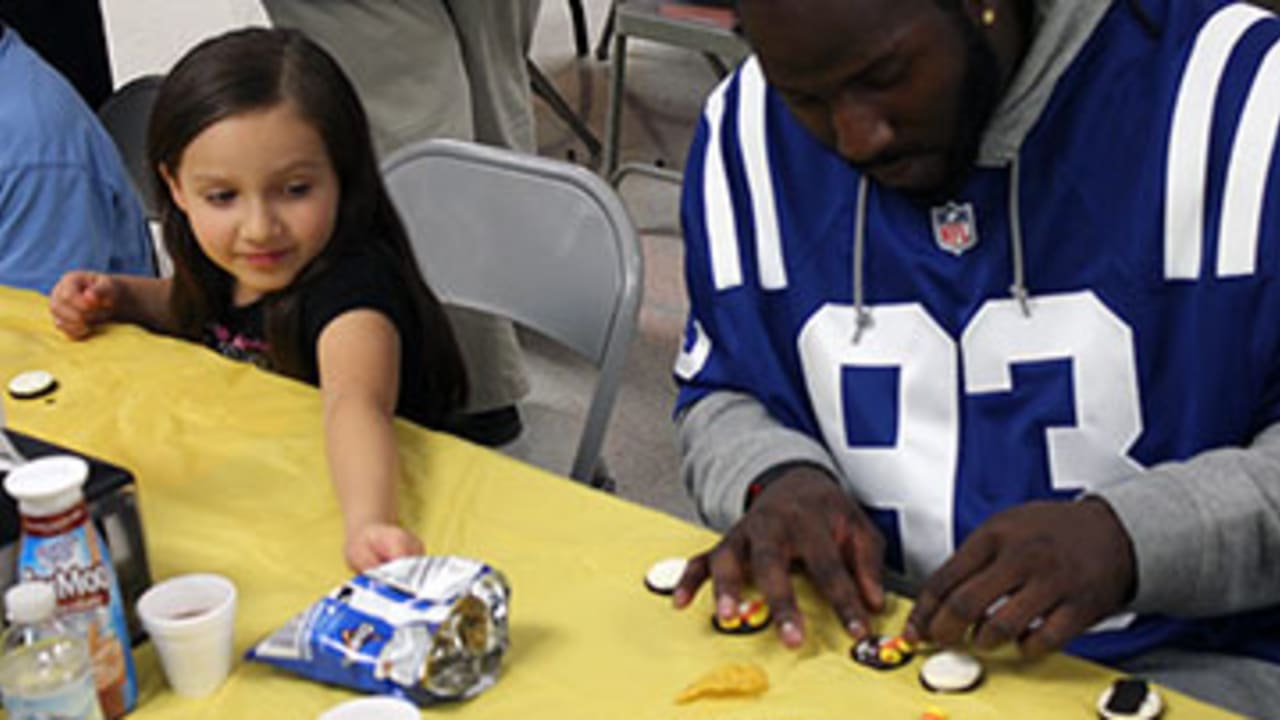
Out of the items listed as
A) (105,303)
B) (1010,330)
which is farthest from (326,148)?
(1010,330)

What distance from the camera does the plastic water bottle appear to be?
95 centimetres

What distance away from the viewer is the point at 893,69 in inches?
43.6

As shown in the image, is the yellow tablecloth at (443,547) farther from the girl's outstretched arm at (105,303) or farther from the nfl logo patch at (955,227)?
the nfl logo patch at (955,227)

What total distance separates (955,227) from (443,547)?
1.64 feet

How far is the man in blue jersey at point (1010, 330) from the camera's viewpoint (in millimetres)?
1082

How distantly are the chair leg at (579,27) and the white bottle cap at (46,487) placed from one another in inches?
153

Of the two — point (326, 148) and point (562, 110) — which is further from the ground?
point (326, 148)

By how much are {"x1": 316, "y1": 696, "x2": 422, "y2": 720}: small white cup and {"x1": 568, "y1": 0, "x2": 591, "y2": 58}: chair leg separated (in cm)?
390

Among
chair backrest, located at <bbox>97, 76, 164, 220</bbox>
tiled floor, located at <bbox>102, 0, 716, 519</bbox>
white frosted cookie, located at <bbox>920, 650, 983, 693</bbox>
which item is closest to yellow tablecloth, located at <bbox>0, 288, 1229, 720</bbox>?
white frosted cookie, located at <bbox>920, 650, 983, 693</bbox>

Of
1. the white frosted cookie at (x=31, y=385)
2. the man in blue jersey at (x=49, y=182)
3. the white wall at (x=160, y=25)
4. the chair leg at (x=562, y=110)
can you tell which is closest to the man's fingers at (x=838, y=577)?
the white frosted cookie at (x=31, y=385)

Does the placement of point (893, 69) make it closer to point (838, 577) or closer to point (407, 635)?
point (838, 577)

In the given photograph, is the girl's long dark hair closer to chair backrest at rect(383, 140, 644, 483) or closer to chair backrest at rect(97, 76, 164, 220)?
chair backrest at rect(383, 140, 644, 483)

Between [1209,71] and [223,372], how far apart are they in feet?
3.25

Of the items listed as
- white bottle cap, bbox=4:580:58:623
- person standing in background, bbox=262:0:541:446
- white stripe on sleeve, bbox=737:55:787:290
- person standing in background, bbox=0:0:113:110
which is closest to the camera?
white bottle cap, bbox=4:580:58:623
